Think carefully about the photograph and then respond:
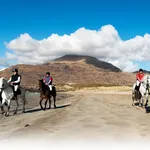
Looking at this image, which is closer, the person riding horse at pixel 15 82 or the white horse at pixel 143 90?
the white horse at pixel 143 90

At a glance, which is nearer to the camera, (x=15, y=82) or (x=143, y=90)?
(x=15, y=82)

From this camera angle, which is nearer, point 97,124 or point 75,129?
point 75,129

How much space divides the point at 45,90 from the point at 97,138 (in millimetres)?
13903

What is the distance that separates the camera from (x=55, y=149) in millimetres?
8500

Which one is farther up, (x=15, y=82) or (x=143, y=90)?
(x=15, y=82)

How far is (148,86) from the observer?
2148 cm

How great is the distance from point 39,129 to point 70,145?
315 centimetres

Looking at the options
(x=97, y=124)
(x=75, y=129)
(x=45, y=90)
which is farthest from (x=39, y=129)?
(x=45, y=90)

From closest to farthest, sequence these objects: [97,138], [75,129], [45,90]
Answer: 1. [97,138]
2. [75,129]
3. [45,90]

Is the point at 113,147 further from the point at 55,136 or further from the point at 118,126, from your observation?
the point at 118,126

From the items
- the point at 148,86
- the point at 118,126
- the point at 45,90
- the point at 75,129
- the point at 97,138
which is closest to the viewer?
the point at 97,138

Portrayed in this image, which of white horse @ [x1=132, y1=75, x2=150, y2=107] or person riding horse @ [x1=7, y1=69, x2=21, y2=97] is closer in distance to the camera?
white horse @ [x1=132, y1=75, x2=150, y2=107]

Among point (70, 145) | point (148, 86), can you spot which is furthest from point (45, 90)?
point (70, 145)

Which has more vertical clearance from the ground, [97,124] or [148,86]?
[148,86]
